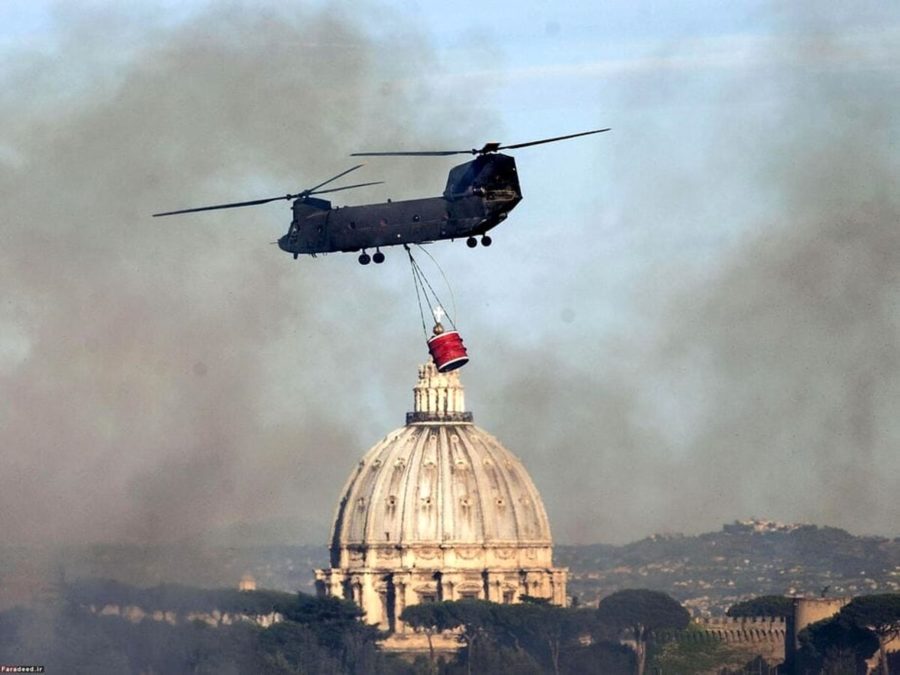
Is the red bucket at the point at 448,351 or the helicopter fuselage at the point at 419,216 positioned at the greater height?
the helicopter fuselage at the point at 419,216

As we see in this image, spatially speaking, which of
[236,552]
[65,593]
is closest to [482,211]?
[65,593]

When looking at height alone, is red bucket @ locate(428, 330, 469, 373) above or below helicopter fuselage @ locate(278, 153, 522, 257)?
below
